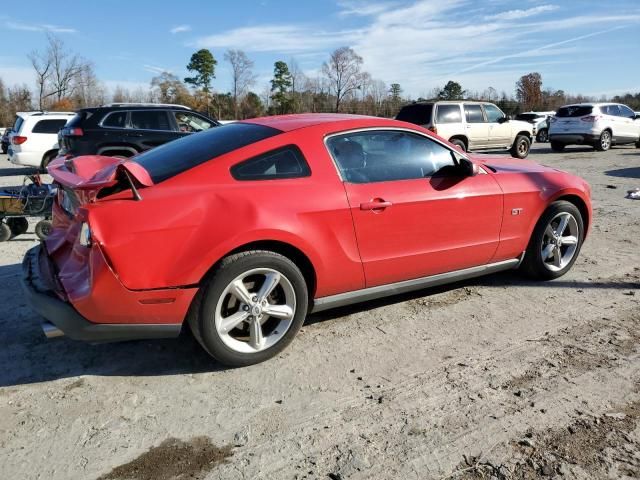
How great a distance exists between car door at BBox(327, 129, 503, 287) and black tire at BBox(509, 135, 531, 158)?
534 inches

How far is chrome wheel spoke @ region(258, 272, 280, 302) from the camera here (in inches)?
125

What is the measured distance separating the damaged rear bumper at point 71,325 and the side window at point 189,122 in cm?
787

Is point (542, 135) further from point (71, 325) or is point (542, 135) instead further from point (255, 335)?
point (71, 325)

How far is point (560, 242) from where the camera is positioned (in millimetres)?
4703

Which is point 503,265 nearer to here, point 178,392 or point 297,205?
point 297,205

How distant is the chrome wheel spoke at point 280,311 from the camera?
322 centimetres

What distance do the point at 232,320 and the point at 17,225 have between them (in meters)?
4.58

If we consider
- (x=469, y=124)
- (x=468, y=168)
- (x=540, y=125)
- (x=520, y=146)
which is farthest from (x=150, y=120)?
(x=540, y=125)

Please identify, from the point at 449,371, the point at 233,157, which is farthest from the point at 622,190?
the point at 233,157

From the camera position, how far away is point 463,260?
4.09m

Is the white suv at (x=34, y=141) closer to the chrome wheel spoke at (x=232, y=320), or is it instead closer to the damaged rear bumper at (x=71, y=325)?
the damaged rear bumper at (x=71, y=325)

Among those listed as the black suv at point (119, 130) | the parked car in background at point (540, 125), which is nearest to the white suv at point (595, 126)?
the parked car in background at point (540, 125)

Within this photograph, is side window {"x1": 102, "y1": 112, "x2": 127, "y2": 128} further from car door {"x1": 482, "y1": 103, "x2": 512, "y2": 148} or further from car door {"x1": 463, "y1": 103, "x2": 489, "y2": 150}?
car door {"x1": 482, "y1": 103, "x2": 512, "y2": 148}

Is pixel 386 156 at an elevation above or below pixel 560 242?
above
